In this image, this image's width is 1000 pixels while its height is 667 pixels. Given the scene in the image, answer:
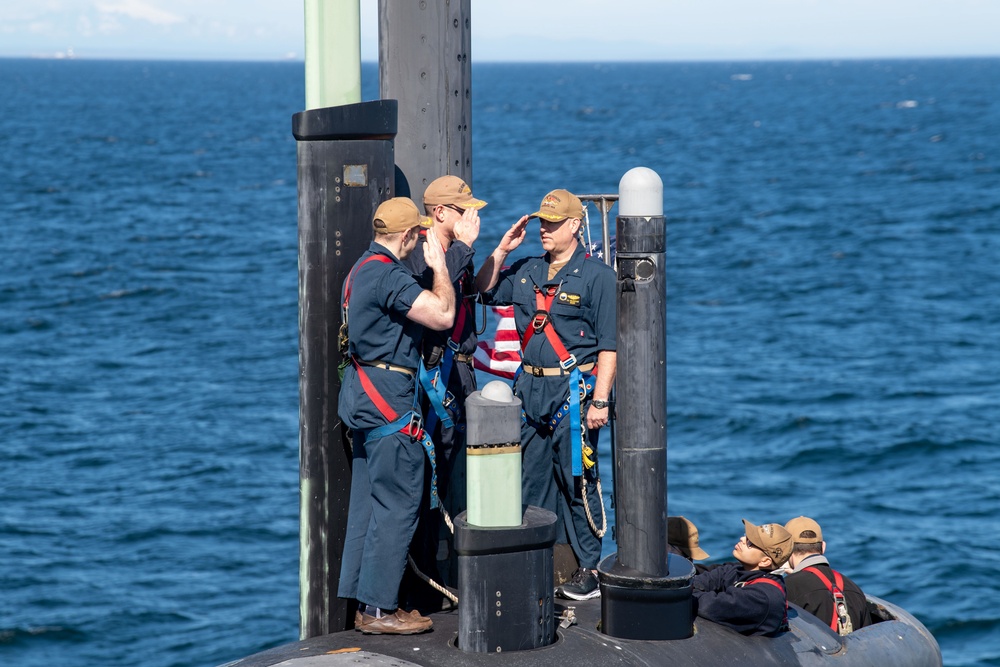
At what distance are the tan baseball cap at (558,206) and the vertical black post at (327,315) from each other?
1127 millimetres

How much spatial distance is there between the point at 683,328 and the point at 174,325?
13.1 meters

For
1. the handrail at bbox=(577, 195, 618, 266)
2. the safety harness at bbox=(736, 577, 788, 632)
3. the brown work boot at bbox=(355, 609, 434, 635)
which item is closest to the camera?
the brown work boot at bbox=(355, 609, 434, 635)

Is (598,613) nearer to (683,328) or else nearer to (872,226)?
(683,328)

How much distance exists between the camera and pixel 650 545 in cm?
732

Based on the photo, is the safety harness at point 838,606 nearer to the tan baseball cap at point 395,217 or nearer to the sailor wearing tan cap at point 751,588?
the sailor wearing tan cap at point 751,588

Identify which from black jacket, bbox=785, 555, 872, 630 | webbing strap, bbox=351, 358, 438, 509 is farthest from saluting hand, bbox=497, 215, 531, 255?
black jacket, bbox=785, 555, 872, 630

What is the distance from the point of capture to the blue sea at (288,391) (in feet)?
64.5

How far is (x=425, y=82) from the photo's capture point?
8586 millimetres

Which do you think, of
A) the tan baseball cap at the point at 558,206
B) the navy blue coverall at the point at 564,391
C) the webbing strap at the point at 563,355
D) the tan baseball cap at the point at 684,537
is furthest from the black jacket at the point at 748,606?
the tan baseball cap at the point at 558,206

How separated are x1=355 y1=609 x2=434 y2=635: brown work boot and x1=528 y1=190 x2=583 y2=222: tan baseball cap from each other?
2570mm

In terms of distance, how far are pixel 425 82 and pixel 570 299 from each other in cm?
162

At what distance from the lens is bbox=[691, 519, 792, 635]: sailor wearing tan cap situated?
760 centimetres

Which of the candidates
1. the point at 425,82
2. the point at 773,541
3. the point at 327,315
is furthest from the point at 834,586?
the point at 425,82

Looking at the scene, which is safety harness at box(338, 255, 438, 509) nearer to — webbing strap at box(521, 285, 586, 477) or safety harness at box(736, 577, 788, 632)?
webbing strap at box(521, 285, 586, 477)
